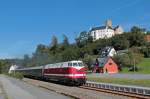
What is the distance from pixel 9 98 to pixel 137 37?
16890 cm

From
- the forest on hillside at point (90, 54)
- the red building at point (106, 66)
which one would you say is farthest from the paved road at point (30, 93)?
the red building at point (106, 66)

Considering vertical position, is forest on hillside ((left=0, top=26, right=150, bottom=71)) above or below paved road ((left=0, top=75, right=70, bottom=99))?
above

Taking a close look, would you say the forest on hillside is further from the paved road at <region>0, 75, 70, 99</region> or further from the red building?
the paved road at <region>0, 75, 70, 99</region>

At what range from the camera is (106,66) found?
420ft

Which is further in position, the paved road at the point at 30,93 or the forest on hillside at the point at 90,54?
the forest on hillside at the point at 90,54

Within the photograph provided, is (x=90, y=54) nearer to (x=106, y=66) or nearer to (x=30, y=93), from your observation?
(x=106, y=66)

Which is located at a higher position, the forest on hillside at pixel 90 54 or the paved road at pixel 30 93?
the forest on hillside at pixel 90 54

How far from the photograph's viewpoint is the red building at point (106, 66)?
125m

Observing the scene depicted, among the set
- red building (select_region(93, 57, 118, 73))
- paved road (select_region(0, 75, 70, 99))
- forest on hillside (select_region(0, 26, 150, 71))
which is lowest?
paved road (select_region(0, 75, 70, 99))

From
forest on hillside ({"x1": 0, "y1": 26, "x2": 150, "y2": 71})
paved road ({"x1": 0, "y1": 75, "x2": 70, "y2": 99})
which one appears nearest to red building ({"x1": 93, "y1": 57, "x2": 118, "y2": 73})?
forest on hillside ({"x1": 0, "y1": 26, "x2": 150, "y2": 71})

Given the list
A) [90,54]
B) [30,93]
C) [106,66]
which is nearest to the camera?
[30,93]

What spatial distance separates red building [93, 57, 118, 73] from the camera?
409 feet

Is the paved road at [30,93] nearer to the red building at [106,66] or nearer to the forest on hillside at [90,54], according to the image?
the forest on hillside at [90,54]

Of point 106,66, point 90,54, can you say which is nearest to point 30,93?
point 106,66
